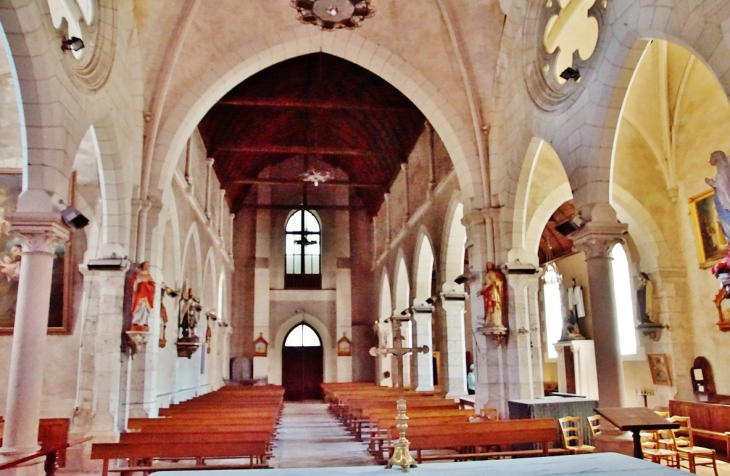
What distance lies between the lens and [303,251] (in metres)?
26.8

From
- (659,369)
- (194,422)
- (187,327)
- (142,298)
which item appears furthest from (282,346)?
(194,422)

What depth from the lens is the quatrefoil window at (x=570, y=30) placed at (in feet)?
29.2

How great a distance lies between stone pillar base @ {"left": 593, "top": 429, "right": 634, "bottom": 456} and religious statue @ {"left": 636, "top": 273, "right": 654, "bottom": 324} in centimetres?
571

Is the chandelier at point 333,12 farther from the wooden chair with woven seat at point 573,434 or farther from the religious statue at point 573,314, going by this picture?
the religious statue at point 573,314

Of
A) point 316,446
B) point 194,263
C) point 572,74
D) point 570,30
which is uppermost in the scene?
point 570,30

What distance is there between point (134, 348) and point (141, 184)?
253 cm

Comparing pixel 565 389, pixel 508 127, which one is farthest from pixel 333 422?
→ pixel 508 127

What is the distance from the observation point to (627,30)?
622cm

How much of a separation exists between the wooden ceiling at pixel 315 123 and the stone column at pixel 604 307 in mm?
9037

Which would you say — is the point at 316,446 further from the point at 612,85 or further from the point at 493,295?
the point at 612,85

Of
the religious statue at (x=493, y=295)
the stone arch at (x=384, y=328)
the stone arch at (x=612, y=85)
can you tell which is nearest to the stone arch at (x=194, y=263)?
the stone arch at (x=384, y=328)

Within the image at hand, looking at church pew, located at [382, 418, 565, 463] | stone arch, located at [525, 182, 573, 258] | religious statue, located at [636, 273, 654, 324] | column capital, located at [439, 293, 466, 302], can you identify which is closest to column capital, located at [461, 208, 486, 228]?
stone arch, located at [525, 182, 573, 258]

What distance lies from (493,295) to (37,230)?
643 centimetres

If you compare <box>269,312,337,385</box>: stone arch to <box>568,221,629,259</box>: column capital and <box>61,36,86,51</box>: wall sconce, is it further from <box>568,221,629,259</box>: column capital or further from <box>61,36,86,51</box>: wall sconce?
<box>61,36,86,51</box>: wall sconce
